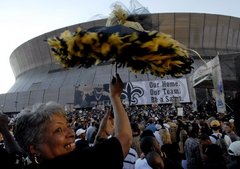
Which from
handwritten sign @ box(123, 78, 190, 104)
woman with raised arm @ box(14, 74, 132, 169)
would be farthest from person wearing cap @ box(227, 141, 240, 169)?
handwritten sign @ box(123, 78, 190, 104)

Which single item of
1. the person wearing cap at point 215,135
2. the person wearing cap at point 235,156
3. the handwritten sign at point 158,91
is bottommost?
the person wearing cap at point 235,156

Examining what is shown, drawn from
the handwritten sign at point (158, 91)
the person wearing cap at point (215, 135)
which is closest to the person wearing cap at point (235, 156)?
the person wearing cap at point (215, 135)

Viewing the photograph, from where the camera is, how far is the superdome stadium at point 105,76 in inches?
1420

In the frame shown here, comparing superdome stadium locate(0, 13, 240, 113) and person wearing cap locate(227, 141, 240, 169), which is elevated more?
superdome stadium locate(0, 13, 240, 113)

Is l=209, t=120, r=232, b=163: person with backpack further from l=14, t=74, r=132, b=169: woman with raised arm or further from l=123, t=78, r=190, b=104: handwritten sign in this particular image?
l=123, t=78, r=190, b=104: handwritten sign

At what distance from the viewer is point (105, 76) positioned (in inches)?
1924

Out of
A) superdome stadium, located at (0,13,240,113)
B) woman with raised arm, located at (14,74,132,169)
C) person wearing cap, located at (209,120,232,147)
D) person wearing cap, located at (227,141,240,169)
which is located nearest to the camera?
woman with raised arm, located at (14,74,132,169)

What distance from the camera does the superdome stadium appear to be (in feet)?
118

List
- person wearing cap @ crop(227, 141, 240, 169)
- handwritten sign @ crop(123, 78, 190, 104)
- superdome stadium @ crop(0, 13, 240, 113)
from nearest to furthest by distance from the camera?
person wearing cap @ crop(227, 141, 240, 169) < handwritten sign @ crop(123, 78, 190, 104) < superdome stadium @ crop(0, 13, 240, 113)

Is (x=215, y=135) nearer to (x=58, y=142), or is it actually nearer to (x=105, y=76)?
(x=58, y=142)

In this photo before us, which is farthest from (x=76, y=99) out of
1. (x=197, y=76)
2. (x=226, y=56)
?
(x=226, y=56)

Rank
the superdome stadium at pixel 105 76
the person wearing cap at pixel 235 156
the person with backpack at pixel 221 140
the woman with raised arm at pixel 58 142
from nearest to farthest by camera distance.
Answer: the woman with raised arm at pixel 58 142, the person wearing cap at pixel 235 156, the person with backpack at pixel 221 140, the superdome stadium at pixel 105 76

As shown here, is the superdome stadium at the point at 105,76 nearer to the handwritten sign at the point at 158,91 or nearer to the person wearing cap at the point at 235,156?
the handwritten sign at the point at 158,91

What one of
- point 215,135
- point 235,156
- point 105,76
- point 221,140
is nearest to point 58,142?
point 235,156
